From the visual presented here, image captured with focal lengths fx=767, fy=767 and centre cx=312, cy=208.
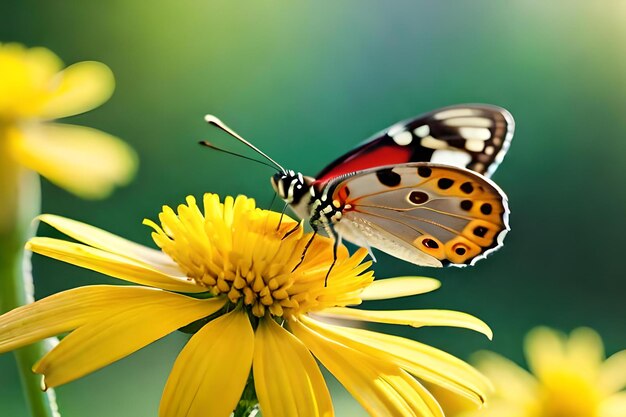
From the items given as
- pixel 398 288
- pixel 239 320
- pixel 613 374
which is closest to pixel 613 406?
pixel 613 374

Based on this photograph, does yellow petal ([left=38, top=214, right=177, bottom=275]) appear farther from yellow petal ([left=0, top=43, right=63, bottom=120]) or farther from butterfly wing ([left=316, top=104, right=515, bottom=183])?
yellow petal ([left=0, top=43, right=63, bottom=120])

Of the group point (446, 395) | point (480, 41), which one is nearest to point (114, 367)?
point (446, 395)

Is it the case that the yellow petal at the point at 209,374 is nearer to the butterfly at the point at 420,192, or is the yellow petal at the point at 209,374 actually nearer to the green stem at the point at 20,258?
the green stem at the point at 20,258

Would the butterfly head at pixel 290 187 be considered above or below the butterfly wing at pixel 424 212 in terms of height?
below

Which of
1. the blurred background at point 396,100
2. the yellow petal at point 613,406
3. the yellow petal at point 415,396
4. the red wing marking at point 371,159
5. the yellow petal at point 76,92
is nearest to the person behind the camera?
the yellow petal at point 415,396

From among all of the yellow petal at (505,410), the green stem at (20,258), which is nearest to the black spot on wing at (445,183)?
the yellow petal at (505,410)

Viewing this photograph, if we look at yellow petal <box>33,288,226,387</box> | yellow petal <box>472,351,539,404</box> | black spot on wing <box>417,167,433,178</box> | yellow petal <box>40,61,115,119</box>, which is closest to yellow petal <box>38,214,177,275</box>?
yellow petal <box>33,288,226,387</box>
